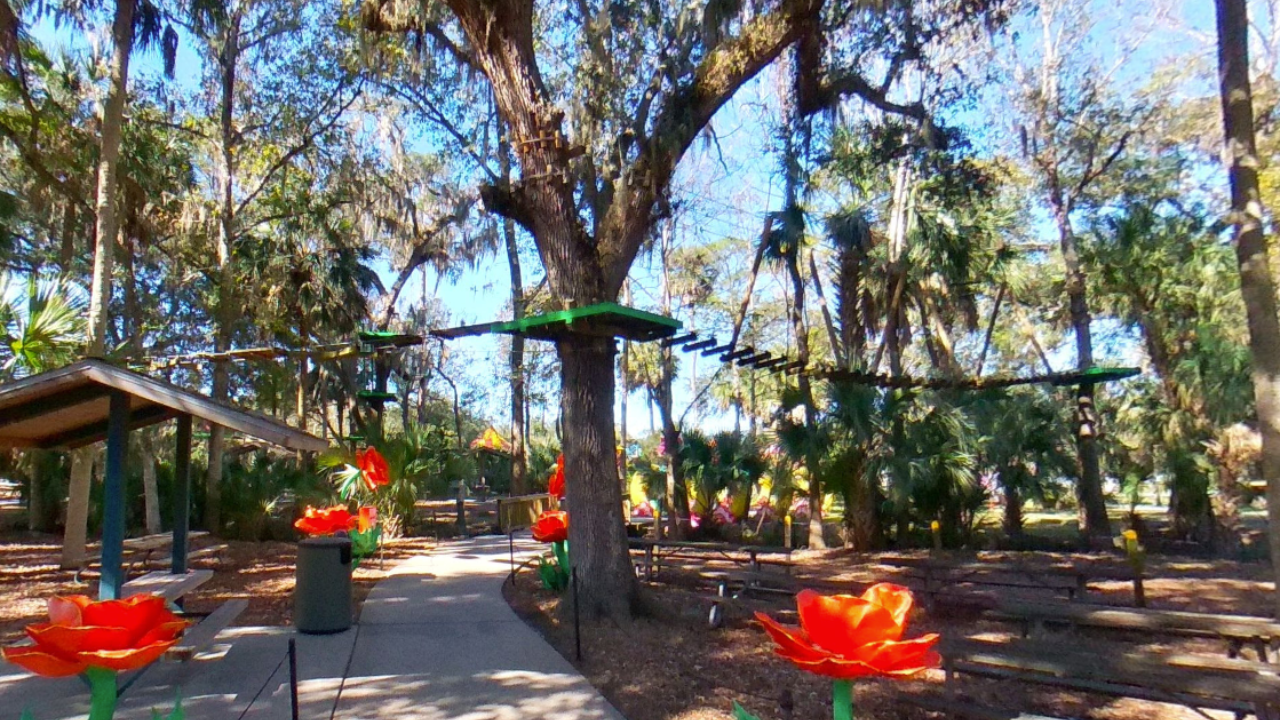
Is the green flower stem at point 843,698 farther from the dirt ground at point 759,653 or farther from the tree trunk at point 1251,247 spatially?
the tree trunk at point 1251,247

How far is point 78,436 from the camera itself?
Answer: 8711 millimetres

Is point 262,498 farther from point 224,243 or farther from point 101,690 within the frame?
point 101,690

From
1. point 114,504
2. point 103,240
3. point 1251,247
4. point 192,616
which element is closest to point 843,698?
point 1251,247

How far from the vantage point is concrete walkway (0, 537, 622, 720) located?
5824mm

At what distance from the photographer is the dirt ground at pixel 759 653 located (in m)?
6.15

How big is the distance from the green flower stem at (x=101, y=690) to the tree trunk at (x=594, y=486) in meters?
5.45

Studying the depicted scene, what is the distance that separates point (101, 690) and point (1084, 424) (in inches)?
660

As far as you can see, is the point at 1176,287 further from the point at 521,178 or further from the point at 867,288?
the point at 521,178

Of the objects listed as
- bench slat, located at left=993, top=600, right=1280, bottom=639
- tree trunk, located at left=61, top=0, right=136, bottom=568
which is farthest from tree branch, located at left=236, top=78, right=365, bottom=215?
bench slat, located at left=993, top=600, right=1280, bottom=639

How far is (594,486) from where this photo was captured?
28.6 feet

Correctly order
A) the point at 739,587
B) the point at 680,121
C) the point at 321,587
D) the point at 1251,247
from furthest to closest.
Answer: the point at 739,587, the point at 680,121, the point at 321,587, the point at 1251,247

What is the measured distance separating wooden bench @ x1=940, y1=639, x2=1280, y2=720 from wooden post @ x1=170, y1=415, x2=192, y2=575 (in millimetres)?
6462

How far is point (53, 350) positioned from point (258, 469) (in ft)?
30.1

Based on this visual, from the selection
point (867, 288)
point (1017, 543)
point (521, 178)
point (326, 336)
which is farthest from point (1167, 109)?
point (326, 336)
